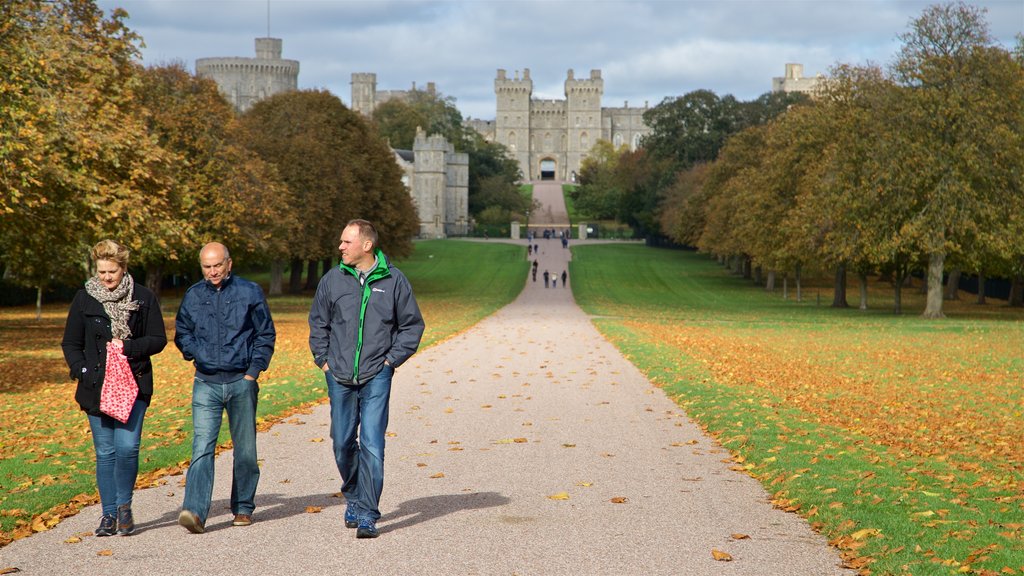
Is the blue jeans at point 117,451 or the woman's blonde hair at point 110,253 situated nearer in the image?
the woman's blonde hair at point 110,253

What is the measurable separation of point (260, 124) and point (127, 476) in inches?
1705

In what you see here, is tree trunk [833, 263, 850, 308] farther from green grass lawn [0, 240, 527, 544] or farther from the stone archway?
the stone archway

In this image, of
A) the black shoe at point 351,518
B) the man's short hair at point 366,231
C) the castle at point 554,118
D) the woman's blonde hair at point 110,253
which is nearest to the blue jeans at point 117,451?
the woman's blonde hair at point 110,253

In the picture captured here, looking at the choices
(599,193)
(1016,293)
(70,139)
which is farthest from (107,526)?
(599,193)

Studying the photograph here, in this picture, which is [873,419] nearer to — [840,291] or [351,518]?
[351,518]

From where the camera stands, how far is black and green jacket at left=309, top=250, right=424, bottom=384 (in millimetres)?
7168

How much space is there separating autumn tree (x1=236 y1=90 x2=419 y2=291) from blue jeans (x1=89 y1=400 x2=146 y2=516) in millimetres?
34429

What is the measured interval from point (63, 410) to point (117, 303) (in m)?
7.93

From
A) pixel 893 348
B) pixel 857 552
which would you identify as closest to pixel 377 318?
pixel 857 552

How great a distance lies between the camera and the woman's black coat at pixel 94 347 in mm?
7062

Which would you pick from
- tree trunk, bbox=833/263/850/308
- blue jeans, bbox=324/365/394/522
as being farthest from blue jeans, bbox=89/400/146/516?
tree trunk, bbox=833/263/850/308

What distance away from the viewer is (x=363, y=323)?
285 inches

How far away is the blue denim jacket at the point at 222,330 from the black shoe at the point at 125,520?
0.96 metres

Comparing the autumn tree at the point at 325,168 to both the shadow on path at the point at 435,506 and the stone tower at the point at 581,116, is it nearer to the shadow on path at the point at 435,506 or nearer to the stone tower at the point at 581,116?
the shadow on path at the point at 435,506
